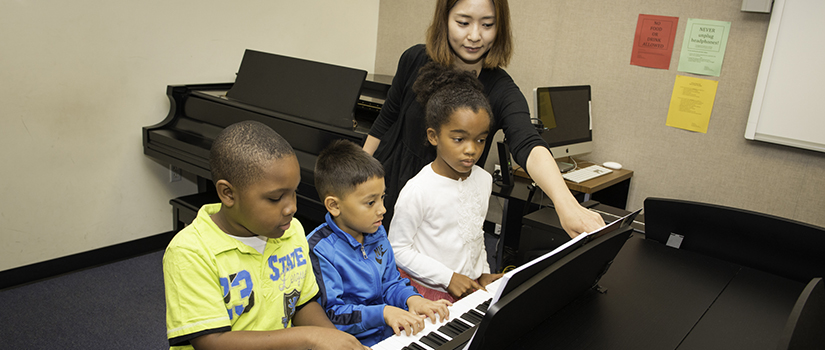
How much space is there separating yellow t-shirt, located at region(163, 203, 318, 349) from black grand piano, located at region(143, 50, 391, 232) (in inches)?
42.1

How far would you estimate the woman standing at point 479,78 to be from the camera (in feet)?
4.63

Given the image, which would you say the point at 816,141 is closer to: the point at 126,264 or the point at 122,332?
the point at 122,332

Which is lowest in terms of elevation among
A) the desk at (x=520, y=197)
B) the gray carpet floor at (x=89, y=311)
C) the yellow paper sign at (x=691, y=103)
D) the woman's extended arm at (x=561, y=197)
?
the gray carpet floor at (x=89, y=311)

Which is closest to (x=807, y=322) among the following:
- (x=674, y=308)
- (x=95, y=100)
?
(x=674, y=308)

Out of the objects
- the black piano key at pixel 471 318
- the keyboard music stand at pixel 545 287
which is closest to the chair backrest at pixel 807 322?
the keyboard music stand at pixel 545 287

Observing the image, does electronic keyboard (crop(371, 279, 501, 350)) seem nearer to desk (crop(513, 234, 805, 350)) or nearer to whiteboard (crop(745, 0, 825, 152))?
desk (crop(513, 234, 805, 350))

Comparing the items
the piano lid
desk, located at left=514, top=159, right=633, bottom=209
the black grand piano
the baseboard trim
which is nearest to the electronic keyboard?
the black grand piano

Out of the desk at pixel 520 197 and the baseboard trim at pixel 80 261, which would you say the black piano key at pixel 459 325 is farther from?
the baseboard trim at pixel 80 261

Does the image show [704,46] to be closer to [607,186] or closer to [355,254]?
[607,186]

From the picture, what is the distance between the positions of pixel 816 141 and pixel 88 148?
3.66 meters

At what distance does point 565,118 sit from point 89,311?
2.56 m

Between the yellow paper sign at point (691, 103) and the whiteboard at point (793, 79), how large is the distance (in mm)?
216

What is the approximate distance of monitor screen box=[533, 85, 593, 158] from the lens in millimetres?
2717

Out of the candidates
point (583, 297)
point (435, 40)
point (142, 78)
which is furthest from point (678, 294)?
point (142, 78)
